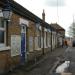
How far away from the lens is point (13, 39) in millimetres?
17609

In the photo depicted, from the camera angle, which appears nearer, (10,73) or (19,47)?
(10,73)

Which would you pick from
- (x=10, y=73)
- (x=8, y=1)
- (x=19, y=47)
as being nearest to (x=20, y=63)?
(x=19, y=47)

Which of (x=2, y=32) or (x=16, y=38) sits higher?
(x=2, y=32)

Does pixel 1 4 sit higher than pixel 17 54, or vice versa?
pixel 1 4

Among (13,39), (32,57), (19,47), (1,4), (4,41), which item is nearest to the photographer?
(1,4)

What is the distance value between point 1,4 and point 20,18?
439 centimetres

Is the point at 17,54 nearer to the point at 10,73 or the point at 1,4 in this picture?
the point at 10,73

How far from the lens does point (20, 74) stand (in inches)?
604

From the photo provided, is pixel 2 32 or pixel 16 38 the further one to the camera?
pixel 16 38

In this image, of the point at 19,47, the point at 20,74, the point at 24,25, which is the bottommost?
the point at 20,74

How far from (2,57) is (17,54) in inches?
132

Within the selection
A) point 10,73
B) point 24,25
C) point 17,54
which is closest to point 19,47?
point 17,54

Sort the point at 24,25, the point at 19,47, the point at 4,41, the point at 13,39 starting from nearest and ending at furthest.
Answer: the point at 4,41 → the point at 13,39 → the point at 19,47 → the point at 24,25

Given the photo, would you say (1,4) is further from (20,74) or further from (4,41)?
(20,74)
